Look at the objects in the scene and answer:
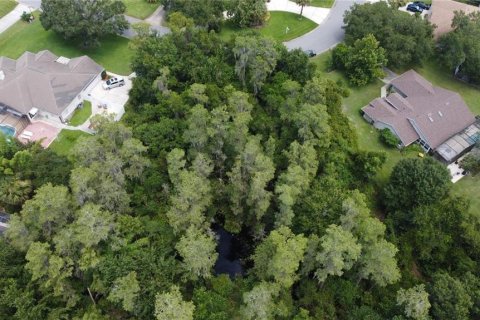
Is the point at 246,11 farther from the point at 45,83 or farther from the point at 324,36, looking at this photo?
the point at 45,83

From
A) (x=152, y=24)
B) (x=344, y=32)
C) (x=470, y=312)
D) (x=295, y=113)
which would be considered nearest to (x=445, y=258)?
(x=470, y=312)

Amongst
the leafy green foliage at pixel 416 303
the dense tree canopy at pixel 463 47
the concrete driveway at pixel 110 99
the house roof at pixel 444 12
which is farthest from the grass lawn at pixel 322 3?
the leafy green foliage at pixel 416 303

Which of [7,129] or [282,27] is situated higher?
[282,27]

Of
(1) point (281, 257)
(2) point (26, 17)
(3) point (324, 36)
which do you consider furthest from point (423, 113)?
(2) point (26, 17)

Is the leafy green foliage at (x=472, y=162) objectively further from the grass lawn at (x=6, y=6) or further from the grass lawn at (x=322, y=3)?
the grass lawn at (x=6, y=6)

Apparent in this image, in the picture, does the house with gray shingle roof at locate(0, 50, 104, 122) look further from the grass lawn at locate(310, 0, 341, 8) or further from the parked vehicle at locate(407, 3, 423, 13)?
the parked vehicle at locate(407, 3, 423, 13)

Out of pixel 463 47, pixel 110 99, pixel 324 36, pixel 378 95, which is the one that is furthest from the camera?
pixel 324 36
